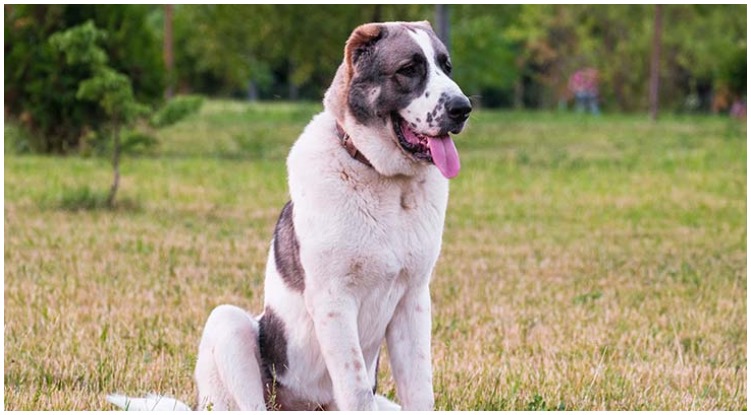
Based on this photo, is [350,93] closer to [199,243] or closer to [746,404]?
[746,404]

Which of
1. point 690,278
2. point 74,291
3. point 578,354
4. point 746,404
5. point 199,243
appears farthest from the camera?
point 199,243

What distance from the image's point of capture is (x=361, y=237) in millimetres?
4699

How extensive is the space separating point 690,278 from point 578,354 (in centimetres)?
298

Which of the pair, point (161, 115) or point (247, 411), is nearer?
point (247, 411)

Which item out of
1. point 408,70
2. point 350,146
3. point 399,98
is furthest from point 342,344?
point 408,70

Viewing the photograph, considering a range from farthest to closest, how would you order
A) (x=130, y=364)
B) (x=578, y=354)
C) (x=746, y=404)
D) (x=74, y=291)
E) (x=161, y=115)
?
1. (x=161, y=115)
2. (x=74, y=291)
3. (x=578, y=354)
4. (x=130, y=364)
5. (x=746, y=404)

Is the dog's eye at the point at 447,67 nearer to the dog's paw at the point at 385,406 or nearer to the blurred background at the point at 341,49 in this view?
the dog's paw at the point at 385,406

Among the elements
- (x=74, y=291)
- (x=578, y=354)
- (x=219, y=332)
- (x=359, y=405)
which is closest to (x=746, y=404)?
(x=578, y=354)

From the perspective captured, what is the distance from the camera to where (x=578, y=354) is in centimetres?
700

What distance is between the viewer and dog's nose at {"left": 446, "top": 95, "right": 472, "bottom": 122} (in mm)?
4570

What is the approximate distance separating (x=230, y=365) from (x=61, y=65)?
13.6 metres

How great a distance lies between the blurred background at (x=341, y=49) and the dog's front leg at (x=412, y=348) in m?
7.98

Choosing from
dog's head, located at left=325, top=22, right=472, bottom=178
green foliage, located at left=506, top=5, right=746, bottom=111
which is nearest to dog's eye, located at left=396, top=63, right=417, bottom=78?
dog's head, located at left=325, top=22, right=472, bottom=178

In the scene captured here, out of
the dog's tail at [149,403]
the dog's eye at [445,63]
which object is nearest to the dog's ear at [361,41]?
the dog's eye at [445,63]
